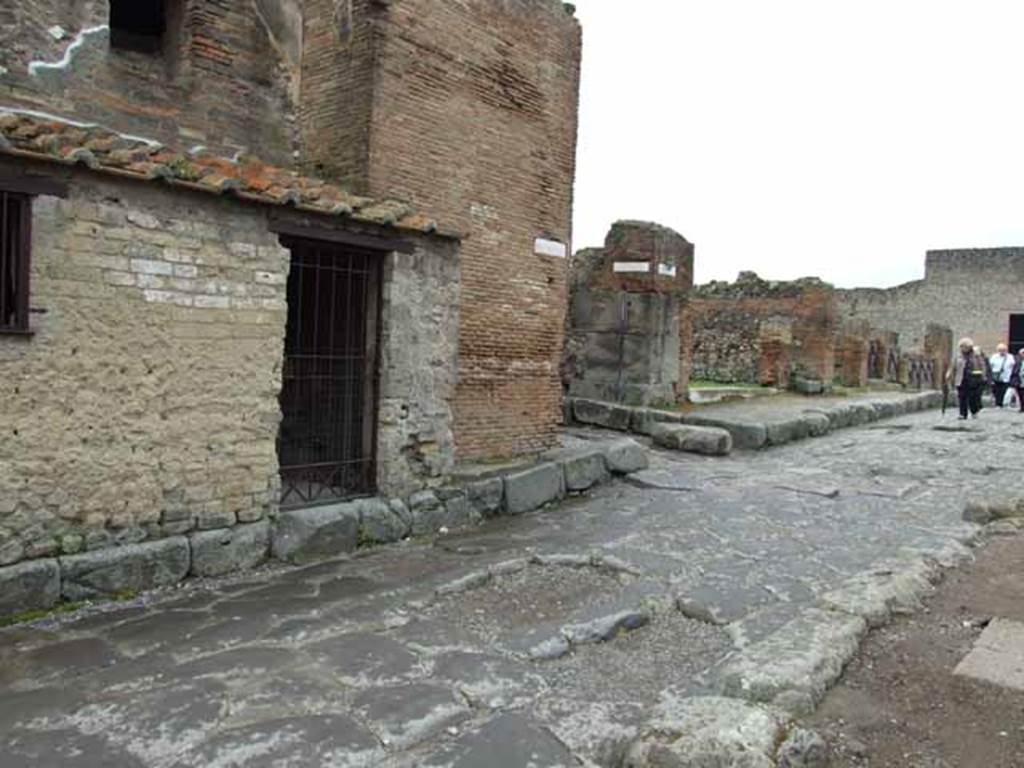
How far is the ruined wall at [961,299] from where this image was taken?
3678 cm

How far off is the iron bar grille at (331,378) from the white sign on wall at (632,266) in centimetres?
873

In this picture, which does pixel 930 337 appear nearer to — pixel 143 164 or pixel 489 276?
pixel 489 276

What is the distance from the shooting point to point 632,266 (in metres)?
15.7

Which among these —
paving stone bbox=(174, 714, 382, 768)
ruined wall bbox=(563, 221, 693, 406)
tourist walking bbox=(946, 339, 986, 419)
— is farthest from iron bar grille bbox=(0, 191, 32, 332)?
tourist walking bbox=(946, 339, 986, 419)

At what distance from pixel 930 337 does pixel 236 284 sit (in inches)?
1132

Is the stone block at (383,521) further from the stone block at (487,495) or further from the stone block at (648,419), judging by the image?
the stone block at (648,419)

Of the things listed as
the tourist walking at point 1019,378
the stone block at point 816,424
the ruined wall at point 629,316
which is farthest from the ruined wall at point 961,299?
the ruined wall at point 629,316

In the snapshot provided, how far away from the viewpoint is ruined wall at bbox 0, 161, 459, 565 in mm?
5129

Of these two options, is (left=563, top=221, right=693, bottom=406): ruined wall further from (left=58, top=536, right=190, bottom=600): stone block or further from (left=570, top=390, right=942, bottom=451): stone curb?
(left=58, top=536, right=190, bottom=600): stone block

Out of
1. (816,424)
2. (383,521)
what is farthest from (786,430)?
(383,521)

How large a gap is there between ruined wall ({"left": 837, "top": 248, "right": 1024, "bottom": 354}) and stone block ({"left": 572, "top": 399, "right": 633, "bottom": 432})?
88.7ft

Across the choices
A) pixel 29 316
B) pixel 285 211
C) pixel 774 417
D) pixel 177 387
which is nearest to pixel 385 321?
pixel 285 211

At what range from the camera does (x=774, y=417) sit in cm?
1506

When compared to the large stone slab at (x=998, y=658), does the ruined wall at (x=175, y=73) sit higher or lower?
higher
